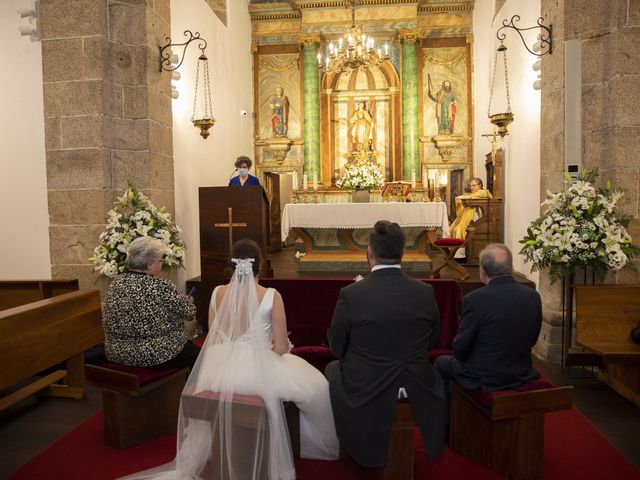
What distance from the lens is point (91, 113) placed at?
593 cm

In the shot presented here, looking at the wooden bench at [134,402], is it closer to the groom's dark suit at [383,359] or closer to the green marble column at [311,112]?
the groom's dark suit at [383,359]

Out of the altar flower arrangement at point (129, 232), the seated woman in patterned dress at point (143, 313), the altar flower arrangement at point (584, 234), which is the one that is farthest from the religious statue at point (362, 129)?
the seated woman in patterned dress at point (143, 313)

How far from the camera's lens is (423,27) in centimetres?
1330

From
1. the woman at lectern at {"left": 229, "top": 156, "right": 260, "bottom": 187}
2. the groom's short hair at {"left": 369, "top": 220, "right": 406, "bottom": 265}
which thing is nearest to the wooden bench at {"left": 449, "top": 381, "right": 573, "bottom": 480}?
the groom's short hair at {"left": 369, "top": 220, "right": 406, "bottom": 265}

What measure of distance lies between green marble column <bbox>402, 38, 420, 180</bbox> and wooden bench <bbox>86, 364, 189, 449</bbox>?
10.2m

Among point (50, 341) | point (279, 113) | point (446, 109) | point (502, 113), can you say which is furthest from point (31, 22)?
point (446, 109)

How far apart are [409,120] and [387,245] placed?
36.0 ft

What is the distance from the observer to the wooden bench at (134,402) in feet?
11.9

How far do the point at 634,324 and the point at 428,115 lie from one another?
9.58 metres

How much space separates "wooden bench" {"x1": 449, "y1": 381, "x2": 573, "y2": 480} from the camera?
3.10m

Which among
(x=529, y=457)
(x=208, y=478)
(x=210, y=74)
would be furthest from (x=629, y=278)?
(x=210, y=74)

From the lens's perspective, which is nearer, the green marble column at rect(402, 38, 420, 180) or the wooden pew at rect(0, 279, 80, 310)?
the wooden pew at rect(0, 279, 80, 310)

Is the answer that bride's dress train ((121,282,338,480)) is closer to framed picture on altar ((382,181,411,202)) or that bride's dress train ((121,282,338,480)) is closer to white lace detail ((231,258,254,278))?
white lace detail ((231,258,254,278))

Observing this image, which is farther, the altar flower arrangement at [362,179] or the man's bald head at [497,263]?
the altar flower arrangement at [362,179]
